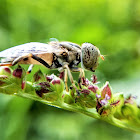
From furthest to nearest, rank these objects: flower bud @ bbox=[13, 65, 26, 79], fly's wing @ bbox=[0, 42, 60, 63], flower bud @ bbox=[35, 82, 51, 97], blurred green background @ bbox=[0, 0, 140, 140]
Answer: blurred green background @ bbox=[0, 0, 140, 140], fly's wing @ bbox=[0, 42, 60, 63], flower bud @ bbox=[13, 65, 26, 79], flower bud @ bbox=[35, 82, 51, 97]

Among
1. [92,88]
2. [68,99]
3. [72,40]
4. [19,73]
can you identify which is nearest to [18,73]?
[19,73]

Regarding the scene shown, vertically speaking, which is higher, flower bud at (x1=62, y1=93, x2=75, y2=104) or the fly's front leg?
the fly's front leg

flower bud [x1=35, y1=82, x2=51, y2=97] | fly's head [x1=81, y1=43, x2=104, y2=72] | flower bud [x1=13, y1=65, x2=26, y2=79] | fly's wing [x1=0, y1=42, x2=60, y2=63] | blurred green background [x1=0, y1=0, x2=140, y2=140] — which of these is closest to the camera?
flower bud [x1=35, y1=82, x2=51, y2=97]

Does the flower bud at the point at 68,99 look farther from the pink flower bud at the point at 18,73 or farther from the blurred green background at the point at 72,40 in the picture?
the blurred green background at the point at 72,40

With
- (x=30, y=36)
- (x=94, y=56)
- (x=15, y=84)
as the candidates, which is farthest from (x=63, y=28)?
(x=15, y=84)

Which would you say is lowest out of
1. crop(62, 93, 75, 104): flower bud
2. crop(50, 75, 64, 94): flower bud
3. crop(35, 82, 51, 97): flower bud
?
crop(62, 93, 75, 104): flower bud

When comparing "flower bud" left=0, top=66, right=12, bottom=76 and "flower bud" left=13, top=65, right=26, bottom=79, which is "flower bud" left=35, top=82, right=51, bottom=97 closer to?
"flower bud" left=13, top=65, right=26, bottom=79

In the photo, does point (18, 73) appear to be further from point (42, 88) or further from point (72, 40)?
point (72, 40)

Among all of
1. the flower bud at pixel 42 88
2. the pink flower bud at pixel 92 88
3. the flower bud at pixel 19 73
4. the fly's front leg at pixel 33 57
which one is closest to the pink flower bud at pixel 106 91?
the pink flower bud at pixel 92 88

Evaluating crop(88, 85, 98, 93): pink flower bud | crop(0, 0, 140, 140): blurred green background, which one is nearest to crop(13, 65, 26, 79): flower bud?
crop(88, 85, 98, 93): pink flower bud
